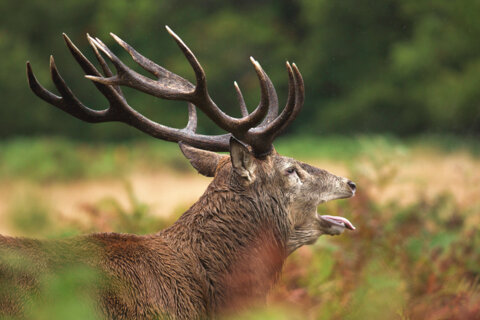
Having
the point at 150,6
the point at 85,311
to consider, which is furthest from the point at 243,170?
the point at 150,6

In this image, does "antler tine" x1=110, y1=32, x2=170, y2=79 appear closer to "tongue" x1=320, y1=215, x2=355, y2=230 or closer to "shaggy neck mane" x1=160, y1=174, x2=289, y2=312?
"shaggy neck mane" x1=160, y1=174, x2=289, y2=312

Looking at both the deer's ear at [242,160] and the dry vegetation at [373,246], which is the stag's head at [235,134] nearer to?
the deer's ear at [242,160]

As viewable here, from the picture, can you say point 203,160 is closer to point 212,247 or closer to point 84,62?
point 212,247

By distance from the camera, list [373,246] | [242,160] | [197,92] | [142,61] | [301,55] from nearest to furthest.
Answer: [242,160]
[197,92]
[142,61]
[373,246]
[301,55]

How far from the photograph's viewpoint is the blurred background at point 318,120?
718cm

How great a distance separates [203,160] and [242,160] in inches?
21.5

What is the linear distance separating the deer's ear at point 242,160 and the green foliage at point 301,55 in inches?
739

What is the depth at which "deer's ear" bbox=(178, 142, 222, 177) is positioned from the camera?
490 cm

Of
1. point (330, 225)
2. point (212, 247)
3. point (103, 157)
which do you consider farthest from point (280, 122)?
point (103, 157)

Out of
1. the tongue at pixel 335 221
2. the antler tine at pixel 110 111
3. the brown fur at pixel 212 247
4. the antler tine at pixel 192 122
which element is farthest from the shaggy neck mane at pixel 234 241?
the antler tine at pixel 192 122

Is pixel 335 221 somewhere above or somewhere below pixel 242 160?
below

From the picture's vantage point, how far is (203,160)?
4910mm

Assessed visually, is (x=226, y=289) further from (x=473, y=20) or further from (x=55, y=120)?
(x=55, y=120)

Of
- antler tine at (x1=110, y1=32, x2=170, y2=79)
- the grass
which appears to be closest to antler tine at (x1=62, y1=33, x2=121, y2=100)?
antler tine at (x1=110, y1=32, x2=170, y2=79)
